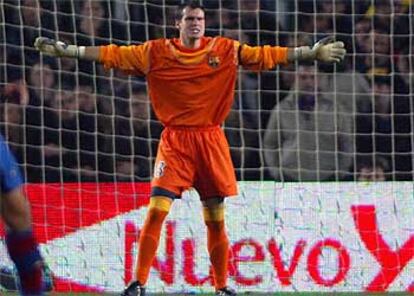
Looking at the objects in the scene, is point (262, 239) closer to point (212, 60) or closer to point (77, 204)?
point (77, 204)

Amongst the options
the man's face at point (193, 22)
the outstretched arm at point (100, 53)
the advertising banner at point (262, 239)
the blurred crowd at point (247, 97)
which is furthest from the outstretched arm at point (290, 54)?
the blurred crowd at point (247, 97)

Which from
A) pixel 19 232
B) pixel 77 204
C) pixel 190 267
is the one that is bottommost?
pixel 190 267

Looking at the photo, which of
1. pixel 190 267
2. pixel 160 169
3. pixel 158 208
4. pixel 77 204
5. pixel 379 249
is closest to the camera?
pixel 158 208

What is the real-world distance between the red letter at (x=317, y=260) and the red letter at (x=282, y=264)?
0.26 feet

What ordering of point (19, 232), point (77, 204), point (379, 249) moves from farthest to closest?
point (77, 204) < point (379, 249) < point (19, 232)

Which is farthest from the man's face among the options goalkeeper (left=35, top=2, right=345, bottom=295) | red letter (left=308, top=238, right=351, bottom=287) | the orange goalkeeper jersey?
red letter (left=308, top=238, right=351, bottom=287)

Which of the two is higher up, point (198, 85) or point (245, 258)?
point (198, 85)

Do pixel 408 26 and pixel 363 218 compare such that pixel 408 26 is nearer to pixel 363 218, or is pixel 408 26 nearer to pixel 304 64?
pixel 304 64

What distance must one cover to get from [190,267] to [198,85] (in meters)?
1.61

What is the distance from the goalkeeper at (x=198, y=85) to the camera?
8.34 metres

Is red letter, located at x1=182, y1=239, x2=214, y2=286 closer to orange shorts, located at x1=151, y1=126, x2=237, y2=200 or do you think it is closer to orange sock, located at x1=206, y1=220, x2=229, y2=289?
orange sock, located at x1=206, y1=220, x2=229, y2=289

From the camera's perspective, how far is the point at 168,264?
955cm

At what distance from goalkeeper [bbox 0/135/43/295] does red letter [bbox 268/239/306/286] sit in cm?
379

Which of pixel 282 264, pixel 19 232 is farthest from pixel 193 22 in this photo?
pixel 19 232
